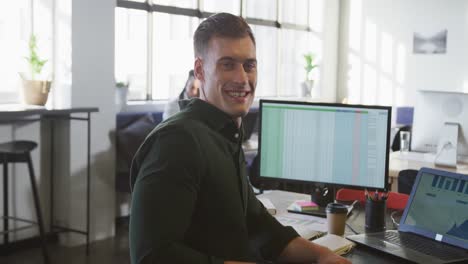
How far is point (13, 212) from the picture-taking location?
4707mm

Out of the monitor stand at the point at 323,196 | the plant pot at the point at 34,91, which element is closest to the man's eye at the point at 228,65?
the monitor stand at the point at 323,196

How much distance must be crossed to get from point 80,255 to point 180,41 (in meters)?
2.80

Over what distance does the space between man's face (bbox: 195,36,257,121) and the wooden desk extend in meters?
2.35

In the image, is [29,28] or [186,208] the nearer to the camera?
[186,208]

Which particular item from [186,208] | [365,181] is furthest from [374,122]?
[186,208]

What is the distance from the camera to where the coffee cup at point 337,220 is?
221cm

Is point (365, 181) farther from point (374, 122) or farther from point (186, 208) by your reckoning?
point (186, 208)

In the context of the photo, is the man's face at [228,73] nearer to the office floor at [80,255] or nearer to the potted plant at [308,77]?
the office floor at [80,255]

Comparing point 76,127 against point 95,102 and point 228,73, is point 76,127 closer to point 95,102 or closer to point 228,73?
point 95,102

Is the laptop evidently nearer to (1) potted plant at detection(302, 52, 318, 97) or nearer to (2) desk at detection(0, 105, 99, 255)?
(2) desk at detection(0, 105, 99, 255)

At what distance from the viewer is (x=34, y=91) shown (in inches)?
182

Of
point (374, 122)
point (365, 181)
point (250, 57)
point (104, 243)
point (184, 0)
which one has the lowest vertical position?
point (104, 243)

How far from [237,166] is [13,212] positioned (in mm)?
3549

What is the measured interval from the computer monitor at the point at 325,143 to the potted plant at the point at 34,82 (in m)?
2.55
